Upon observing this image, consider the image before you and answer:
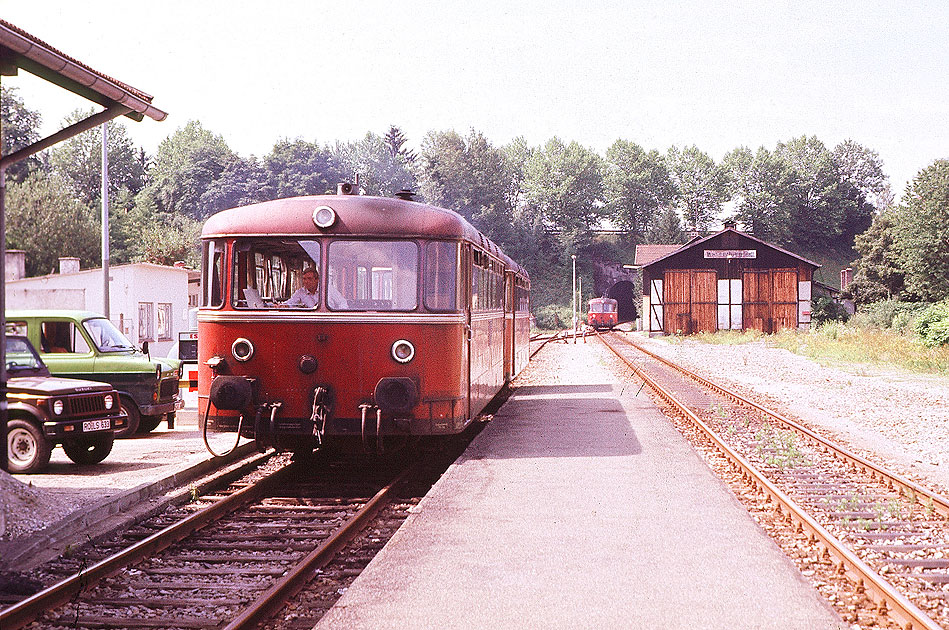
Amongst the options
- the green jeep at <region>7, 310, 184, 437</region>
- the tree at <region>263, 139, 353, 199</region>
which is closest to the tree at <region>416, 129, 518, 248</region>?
the tree at <region>263, 139, 353, 199</region>

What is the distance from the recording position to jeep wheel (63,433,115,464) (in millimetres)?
10922

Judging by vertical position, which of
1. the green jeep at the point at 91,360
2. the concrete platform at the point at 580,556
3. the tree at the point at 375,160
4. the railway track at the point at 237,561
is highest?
the tree at the point at 375,160

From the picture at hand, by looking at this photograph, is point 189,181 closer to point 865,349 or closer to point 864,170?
point 865,349

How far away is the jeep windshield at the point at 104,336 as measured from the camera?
13.5 m

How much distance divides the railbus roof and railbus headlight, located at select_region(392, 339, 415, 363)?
1127 mm

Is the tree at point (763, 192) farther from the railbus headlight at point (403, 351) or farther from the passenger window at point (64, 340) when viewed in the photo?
the railbus headlight at point (403, 351)

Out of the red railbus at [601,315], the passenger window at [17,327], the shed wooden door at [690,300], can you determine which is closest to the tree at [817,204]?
the red railbus at [601,315]

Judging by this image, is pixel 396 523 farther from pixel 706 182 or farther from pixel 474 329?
pixel 706 182

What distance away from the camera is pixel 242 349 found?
9.77 m

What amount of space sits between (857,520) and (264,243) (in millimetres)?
6344

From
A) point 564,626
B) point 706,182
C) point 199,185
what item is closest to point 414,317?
point 564,626

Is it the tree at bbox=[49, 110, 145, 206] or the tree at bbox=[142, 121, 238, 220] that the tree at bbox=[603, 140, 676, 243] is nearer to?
the tree at bbox=[142, 121, 238, 220]

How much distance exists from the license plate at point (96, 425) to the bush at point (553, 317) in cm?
6769

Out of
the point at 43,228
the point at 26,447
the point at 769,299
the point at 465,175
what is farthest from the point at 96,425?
the point at 465,175
